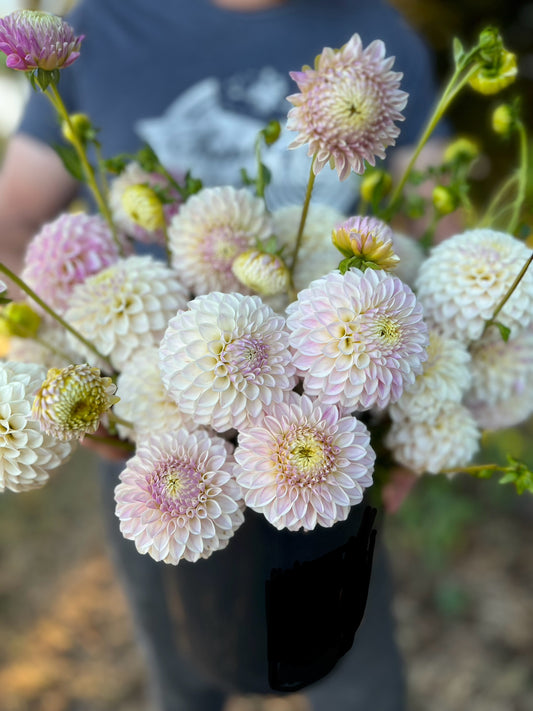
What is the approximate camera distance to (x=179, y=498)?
34 cm

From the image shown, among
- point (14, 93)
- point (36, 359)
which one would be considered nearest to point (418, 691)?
point (36, 359)

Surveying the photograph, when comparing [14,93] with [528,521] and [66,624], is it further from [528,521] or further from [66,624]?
[528,521]

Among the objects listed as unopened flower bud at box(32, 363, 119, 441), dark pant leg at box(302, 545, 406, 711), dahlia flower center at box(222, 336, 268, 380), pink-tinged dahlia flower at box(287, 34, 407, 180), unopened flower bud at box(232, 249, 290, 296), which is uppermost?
pink-tinged dahlia flower at box(287, 34, 407, 180)

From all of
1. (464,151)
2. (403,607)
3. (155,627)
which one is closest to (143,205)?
(464,151)

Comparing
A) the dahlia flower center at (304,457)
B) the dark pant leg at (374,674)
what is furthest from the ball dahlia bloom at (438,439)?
the dark pant leg at (374,674)

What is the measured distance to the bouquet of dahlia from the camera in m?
0.34

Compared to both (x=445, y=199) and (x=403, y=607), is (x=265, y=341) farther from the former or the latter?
(x=403, y=607)

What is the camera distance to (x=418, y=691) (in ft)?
4.57

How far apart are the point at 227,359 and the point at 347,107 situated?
152 millimetres

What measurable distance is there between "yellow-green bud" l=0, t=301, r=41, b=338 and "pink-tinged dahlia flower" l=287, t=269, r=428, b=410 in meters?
0.21

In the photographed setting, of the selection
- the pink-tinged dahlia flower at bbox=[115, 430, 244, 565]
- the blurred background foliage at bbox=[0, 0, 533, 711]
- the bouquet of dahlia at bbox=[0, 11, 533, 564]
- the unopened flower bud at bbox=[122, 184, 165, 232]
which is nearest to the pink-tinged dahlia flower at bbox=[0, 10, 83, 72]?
the bouquet of dahlia at bbox=[0, 11, 533, 564]

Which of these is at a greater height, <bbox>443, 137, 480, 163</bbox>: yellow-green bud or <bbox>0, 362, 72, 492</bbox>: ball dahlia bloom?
<bbox>443, 137, 480, 163</bbox>: yellow-green bud

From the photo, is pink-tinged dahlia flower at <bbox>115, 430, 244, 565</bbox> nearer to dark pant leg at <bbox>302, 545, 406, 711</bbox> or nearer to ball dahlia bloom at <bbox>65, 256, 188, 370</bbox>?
ball dahlia bloom at <bbox>65, 256, 188, 370</bbox>

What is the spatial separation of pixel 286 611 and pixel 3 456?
0.69ft
